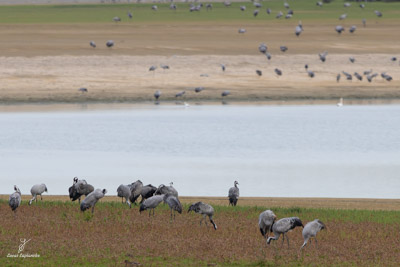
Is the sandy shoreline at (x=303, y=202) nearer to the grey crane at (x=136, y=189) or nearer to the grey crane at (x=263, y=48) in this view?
the grey crane at (x=136, y=189)

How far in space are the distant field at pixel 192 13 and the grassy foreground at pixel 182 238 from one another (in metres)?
59.6

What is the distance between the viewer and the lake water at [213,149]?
2594 centimetres

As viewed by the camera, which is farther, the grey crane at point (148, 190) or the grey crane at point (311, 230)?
the grey crane at point (148, 190)

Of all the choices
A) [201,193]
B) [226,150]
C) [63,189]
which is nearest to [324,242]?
[201,193]

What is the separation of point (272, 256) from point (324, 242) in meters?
1.68

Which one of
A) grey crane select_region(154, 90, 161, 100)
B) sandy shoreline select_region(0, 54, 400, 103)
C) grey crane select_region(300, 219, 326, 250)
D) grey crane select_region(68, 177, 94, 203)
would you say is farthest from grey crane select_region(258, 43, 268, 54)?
grey crane select_region(300, 219, 326, 250)

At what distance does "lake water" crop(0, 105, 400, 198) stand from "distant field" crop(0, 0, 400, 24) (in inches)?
1394

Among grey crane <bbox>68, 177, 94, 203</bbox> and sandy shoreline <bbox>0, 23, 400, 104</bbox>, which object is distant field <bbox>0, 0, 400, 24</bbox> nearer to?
sandy shoreline <bbox>0, 23, 400, 104</bbox>

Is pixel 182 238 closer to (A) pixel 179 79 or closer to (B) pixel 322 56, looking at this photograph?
(A) pixel 179 79

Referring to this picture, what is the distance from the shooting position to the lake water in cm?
2594

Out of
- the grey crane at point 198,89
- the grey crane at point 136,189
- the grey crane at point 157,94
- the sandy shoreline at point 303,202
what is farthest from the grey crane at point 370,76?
the grey crane at point 136,189

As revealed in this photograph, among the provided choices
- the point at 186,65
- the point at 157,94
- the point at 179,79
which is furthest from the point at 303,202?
the point at 186,65

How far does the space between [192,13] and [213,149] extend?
184 feet

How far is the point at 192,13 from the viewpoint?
88.2m
